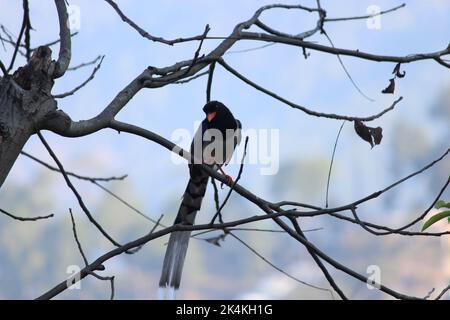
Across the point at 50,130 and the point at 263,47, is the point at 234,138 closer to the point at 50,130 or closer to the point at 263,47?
the point at 263,47

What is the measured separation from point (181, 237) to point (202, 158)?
0.98m

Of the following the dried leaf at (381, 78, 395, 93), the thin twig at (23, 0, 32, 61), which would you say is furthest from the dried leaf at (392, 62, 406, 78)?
the thin twig at (23, 0, 32, 61)

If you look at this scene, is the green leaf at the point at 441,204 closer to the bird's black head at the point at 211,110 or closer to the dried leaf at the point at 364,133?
the dried leaf at the point at 364,133

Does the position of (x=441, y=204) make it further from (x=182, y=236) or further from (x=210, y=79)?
(x=182, y=236)

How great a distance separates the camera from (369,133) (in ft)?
17.3

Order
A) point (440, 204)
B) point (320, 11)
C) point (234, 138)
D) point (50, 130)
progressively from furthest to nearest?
point (234, 138), point (320, 11), point (50, 130), point (440, 204)

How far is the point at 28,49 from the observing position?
264 inches

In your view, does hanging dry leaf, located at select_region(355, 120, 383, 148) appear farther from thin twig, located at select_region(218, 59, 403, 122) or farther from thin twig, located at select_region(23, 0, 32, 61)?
thin twig, located at select_region(23, 0, 32, 61)

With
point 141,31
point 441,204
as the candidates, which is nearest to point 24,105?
point 141,31

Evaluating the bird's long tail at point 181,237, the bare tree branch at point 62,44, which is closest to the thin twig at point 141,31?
the bare tree branch at point 62,44

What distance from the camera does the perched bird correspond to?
618 cm

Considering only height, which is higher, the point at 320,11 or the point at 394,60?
the point at 320,11

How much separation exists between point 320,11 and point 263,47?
2.50ft
